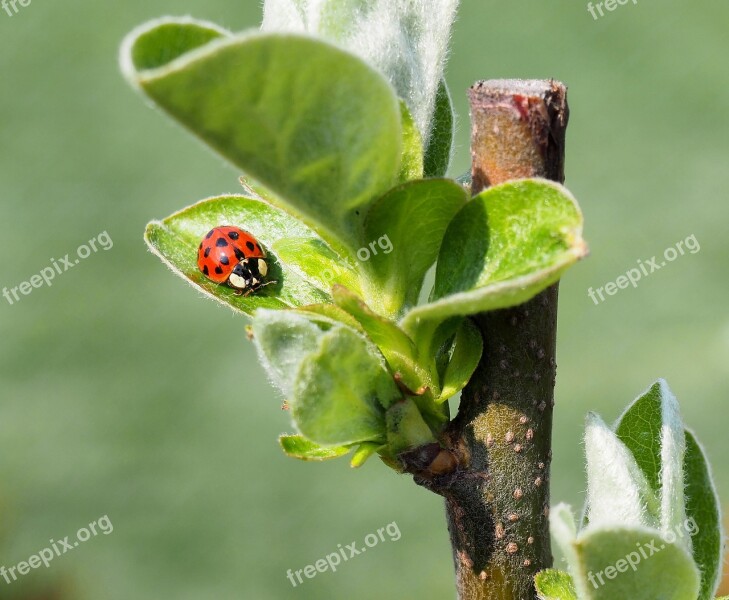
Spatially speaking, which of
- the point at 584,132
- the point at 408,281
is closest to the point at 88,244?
the point at 584,132

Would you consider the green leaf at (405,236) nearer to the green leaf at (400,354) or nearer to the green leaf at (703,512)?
the green leaf at (400,354)

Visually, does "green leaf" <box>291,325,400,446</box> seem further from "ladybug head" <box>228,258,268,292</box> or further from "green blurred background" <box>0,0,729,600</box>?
"green blurred background" <box>0,0,729,600</box>

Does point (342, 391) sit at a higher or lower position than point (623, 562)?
higher

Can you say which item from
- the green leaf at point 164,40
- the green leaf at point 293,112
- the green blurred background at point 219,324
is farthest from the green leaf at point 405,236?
the green blurred background at point 219,324

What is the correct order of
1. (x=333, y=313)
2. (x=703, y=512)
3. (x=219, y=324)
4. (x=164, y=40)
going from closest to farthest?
1. (x=164, y=40)
2. (x=333, y=313)
3. (x=703, y=512)
4. (x=219, y=324)

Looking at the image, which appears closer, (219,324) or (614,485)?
(614,485)

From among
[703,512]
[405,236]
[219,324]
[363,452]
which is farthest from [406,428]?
[219,324]

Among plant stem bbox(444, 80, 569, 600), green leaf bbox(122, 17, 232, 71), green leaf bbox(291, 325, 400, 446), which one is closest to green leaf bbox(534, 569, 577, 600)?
plant stem bbox(444, 80, 569, 600)

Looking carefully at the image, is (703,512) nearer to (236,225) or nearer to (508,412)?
(508,412)
